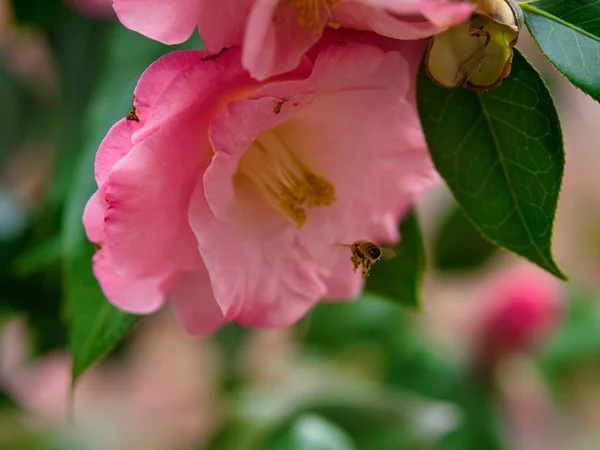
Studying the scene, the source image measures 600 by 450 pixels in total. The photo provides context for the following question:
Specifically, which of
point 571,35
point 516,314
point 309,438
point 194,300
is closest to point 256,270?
point 194,300

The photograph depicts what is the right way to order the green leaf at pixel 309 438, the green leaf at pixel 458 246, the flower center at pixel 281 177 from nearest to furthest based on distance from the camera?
the flower center at pixel 281 177, the green leaf at pixel 309 438, the green leaf at pixel 458 246

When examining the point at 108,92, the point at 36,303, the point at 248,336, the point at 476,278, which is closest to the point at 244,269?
the point at 108,92

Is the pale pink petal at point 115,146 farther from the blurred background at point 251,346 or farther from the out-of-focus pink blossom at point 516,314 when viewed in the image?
the out-of-focus pink blossom at point 516,314

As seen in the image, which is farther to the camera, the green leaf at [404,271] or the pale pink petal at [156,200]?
the green leaf at [404,271]

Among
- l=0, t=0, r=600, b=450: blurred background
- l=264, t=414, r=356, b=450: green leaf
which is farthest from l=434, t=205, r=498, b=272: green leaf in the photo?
l=264, t=414, r=356, b=450: green leaf

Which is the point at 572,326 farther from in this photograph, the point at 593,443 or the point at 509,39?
the point at 509,39

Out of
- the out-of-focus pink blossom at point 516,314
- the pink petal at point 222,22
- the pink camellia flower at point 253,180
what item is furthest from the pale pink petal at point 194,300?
the out-of-focus pink blossom at point 516,314
